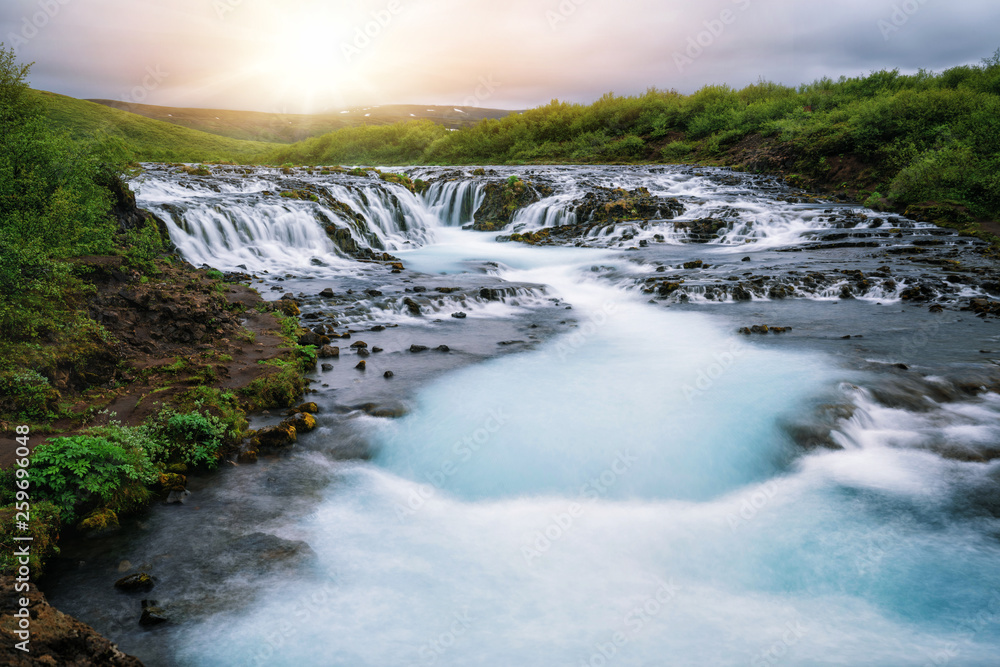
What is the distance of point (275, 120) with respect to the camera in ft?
370

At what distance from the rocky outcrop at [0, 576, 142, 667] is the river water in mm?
458

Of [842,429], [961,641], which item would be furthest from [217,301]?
[961,641]

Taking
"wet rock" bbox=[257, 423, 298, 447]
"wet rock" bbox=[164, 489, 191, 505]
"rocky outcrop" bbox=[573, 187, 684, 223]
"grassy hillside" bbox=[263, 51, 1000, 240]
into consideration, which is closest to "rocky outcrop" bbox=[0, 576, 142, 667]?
"wet rock" bbox=[164, 489, 191, 505]

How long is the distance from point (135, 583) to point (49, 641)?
3.33ft

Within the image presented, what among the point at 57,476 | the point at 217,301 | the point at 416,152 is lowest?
the point at 57,476

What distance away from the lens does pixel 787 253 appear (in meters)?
16.2

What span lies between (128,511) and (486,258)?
13.7 m

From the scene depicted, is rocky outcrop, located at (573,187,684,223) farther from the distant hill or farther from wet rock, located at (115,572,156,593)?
the distant hill

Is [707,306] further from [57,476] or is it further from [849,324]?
[57,476]

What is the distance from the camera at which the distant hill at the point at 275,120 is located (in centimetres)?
9975

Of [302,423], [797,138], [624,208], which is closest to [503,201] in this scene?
[624,208]

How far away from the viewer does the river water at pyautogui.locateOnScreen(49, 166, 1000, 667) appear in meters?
3.73

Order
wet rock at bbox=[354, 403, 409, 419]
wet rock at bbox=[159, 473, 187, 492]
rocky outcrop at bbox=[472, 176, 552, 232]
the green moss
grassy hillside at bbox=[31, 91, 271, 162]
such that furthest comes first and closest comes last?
grassy hillside at bbox=[31, 91, 271, 162], rocky outcrop at bbox=[472, 176, 552, 232], wet rock at bbox=[354, 403, 409, 419], wet rock at bbox=[159, 473, 187, 492], the green moss

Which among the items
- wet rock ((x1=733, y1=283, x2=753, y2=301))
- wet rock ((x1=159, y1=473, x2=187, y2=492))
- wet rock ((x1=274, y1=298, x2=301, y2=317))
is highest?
wet rock ((x1=733, y1=283, x2=753, y2=301))
